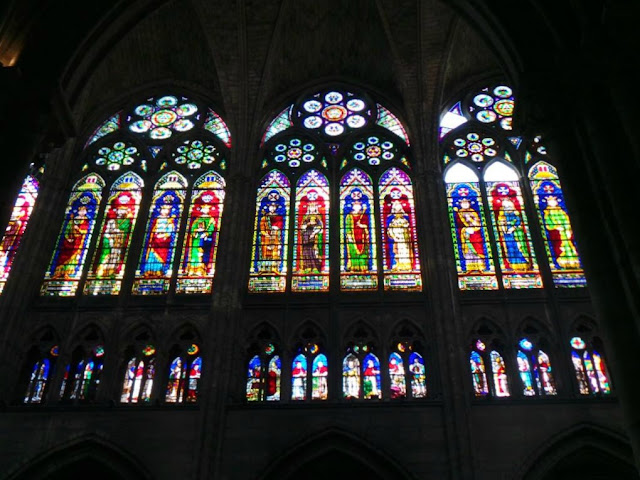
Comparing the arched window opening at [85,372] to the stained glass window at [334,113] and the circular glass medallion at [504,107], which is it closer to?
the stained glass window at [334,113]

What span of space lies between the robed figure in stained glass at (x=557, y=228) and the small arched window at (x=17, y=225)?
1093cm

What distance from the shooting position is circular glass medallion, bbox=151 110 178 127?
612 inches

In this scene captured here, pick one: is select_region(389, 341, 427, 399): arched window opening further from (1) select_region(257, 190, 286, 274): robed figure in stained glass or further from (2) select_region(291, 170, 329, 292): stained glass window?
(1) select_region(257, 190, 286, 274): robed figure in stained glass

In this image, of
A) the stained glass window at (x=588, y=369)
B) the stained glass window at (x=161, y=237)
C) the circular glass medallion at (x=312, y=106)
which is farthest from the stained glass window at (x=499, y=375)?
the circular glass medallion at (x=312, y=106)

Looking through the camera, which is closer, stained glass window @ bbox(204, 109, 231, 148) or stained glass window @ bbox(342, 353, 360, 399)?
stained glass window @ bbox(342, 353, 360, 399)

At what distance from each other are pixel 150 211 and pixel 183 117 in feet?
9.97

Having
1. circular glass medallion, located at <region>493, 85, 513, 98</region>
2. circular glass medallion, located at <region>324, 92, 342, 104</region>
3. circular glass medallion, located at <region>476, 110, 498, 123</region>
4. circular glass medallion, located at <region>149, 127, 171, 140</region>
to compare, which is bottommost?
circular glass medallion, located at <region>149, 127, 171, 140</region>

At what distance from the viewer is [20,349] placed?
37.9ft

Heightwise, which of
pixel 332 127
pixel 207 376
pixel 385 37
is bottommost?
pixel 207 376

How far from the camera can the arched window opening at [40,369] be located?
1115cm

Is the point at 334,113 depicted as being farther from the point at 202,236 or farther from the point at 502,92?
the point at 202,236

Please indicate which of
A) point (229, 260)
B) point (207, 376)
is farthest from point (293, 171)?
point (207, 376)

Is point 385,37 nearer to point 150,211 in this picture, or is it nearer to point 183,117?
point 183,117

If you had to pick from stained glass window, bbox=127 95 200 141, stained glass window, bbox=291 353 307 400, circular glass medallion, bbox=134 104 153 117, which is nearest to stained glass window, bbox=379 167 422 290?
stained glass window, bbox=291 353 307 400
